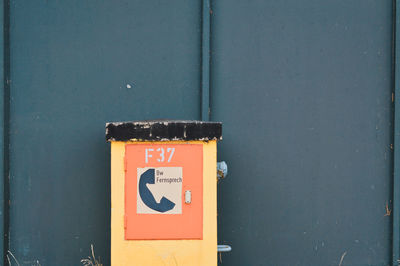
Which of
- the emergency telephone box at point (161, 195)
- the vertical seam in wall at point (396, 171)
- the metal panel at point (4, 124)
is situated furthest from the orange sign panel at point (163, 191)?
the vertical seam in wall at point (396, 171)

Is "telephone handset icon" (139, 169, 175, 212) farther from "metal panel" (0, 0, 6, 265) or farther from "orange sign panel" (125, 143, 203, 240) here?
"metal panel" (0, 0, 6, 265)

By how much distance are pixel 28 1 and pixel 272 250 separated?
107 inches

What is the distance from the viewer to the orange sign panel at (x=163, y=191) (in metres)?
2.36

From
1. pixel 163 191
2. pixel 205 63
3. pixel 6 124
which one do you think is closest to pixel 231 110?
pixel 205 63

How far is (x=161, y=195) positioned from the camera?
92.7 inches

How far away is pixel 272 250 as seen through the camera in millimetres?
3176

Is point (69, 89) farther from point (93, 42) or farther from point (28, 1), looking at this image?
point (28, 1)

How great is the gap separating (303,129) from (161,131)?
1.35 metres

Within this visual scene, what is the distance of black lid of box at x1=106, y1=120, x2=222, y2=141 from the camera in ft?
7.71

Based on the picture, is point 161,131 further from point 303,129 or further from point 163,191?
point 303,129

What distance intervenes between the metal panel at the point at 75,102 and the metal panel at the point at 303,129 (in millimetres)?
445

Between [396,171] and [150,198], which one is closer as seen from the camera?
[150,198]

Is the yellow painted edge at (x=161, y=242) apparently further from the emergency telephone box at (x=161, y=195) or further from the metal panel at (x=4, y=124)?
the metal panel at (x=4, y=124)

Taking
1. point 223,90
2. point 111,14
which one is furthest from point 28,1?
point 223,90
